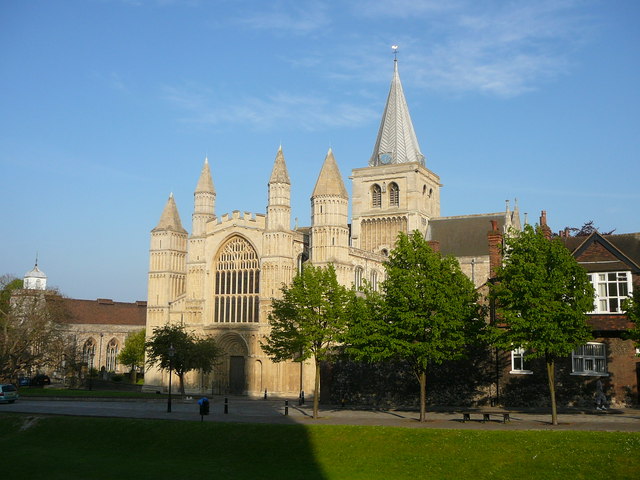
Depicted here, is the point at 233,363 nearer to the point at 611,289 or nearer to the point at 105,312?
the point at 611,289

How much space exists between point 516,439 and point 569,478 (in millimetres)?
2970

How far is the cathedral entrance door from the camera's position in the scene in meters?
63.2

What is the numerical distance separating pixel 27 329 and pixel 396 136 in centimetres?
4496

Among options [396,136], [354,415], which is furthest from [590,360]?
[396,136]

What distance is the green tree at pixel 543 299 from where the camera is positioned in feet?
101

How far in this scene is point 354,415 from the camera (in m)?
37.5

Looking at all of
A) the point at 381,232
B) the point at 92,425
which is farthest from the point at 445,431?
the point at 381,232

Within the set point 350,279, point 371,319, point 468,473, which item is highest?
point 350,279

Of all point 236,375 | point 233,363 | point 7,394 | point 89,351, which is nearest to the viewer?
point 7,394

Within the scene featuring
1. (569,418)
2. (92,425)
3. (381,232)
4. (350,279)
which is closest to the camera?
(569,418)

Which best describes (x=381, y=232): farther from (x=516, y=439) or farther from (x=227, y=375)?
(x=516, y=439)

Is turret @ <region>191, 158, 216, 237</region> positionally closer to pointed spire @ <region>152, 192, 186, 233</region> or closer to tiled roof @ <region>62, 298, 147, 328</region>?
pointed spire @ <region>152, 192, 186, 233</region>

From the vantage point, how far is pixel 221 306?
66188mm

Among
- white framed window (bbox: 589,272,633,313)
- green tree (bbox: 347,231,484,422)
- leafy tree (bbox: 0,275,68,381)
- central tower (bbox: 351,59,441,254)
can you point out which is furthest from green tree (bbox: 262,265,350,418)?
central tower (bbox: 351,59,441,254)
